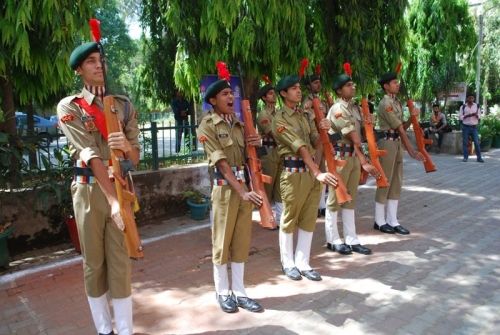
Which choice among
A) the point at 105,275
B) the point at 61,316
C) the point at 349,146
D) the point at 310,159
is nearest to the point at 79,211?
the point at 105,275

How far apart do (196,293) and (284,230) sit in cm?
106

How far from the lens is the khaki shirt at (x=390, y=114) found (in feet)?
18.5

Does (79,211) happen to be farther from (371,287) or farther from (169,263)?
(371,287)

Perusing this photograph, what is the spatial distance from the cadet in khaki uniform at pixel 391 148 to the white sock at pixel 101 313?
4.03m

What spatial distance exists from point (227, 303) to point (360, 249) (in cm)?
210

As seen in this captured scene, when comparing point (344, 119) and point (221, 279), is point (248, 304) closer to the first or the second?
point (221, 279)

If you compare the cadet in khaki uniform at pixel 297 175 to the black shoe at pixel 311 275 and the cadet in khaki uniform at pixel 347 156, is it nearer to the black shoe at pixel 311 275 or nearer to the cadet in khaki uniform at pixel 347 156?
the black shoe at pixel 311 275

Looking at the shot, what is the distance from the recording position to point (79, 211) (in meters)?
2.98

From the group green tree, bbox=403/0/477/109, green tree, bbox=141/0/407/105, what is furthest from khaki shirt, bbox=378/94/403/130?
green tree, bbox=403/0/477/109

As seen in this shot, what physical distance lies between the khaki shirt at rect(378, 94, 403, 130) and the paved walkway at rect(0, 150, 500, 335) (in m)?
1.46

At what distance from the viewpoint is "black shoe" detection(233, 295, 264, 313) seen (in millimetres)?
3750

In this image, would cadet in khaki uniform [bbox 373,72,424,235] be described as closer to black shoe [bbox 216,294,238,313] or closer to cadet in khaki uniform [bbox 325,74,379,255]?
cadet in khaki uniform [bbox 325,74,379,255]

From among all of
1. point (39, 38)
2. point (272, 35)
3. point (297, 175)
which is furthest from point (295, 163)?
point (39, 38)

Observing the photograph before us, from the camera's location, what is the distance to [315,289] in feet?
13.8
